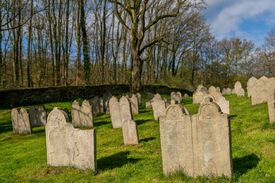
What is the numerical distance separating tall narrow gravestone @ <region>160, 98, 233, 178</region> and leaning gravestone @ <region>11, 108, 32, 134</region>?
8.33 meters

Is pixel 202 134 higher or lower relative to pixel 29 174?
higher

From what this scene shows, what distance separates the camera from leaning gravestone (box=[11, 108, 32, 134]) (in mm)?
9867

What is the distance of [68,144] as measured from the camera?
16.0ft

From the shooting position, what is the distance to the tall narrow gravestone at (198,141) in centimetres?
353

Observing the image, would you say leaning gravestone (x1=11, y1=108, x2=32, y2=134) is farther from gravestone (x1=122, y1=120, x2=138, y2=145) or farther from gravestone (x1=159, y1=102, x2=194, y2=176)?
gravestone (x1=159, y1=102, x2=194, y2=176)

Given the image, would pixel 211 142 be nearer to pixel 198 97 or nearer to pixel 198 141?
pixel 198 141

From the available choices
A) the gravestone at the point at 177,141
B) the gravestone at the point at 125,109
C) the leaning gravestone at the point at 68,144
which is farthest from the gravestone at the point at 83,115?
the gravestone at the point at 177,141

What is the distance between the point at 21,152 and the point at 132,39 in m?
14.4

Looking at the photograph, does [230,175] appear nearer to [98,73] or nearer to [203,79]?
[98,73]

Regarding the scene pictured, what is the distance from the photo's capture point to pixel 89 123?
1036 centimetres

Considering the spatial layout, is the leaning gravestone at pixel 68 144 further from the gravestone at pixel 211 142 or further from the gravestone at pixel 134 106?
the gravestone at pixel 134 106

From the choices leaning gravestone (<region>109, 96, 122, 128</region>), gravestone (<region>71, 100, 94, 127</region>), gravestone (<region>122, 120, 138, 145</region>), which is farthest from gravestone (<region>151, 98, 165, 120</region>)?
gravestone (<region>122, 120, 138, 145</region>)

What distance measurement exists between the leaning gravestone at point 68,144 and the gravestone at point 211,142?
226cm

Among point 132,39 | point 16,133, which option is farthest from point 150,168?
point 132,39
